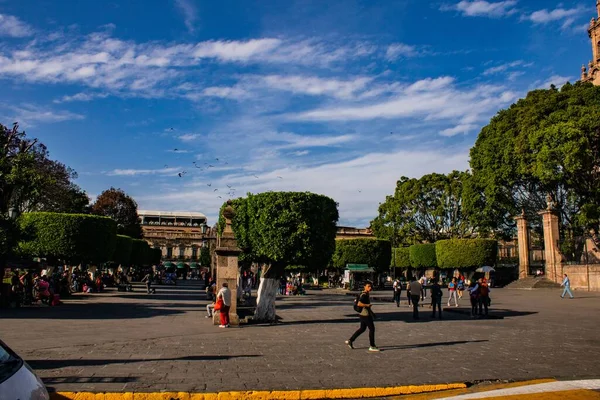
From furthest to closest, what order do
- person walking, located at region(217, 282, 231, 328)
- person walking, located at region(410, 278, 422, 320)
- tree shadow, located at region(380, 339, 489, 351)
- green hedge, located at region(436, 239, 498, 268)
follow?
green hedge, located at region(436, 239, 498, 268)
person walking, located at region(410, 278, 422, 320)
person walking, located at region(217, 282, 231, 328)
tree shadow, located at region(380, 339, 489, 351)

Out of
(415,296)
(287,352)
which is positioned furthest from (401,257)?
(287,352)

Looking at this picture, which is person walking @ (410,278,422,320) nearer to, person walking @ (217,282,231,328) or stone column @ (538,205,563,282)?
person walking @ (217,282,231,328)

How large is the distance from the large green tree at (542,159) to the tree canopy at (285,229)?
24744 millimetres

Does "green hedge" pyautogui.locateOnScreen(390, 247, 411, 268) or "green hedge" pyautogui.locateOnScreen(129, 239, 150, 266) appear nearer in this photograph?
"green hedge" pyautogui.locateOnScreen(129, 239, 150, 266)

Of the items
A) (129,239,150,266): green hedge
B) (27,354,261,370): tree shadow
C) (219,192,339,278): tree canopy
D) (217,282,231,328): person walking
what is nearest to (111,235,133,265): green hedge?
(129,239,150,266): green hedge

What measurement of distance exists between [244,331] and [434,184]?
44.9 m

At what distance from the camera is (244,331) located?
1452 centimetres

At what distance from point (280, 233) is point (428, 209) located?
42636mm

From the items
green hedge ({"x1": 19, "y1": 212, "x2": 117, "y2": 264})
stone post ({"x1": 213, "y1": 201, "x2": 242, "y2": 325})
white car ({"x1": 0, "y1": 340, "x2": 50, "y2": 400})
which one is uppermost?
green hedge ({"x1": 19, "y1": 212, "x2": 117, "y2": 264})

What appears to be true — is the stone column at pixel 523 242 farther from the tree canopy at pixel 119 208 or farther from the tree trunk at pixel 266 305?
the tree canopy at pixel 119 208

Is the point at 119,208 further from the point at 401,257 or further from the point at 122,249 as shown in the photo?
the point at 401,257

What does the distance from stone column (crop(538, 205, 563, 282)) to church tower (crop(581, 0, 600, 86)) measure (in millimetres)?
19318

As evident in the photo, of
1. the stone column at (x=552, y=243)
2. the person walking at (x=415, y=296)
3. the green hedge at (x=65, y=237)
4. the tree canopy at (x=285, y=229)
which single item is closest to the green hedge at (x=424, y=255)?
the stone column at (x=552, y=243)

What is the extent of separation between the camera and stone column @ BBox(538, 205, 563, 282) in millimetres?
38906
